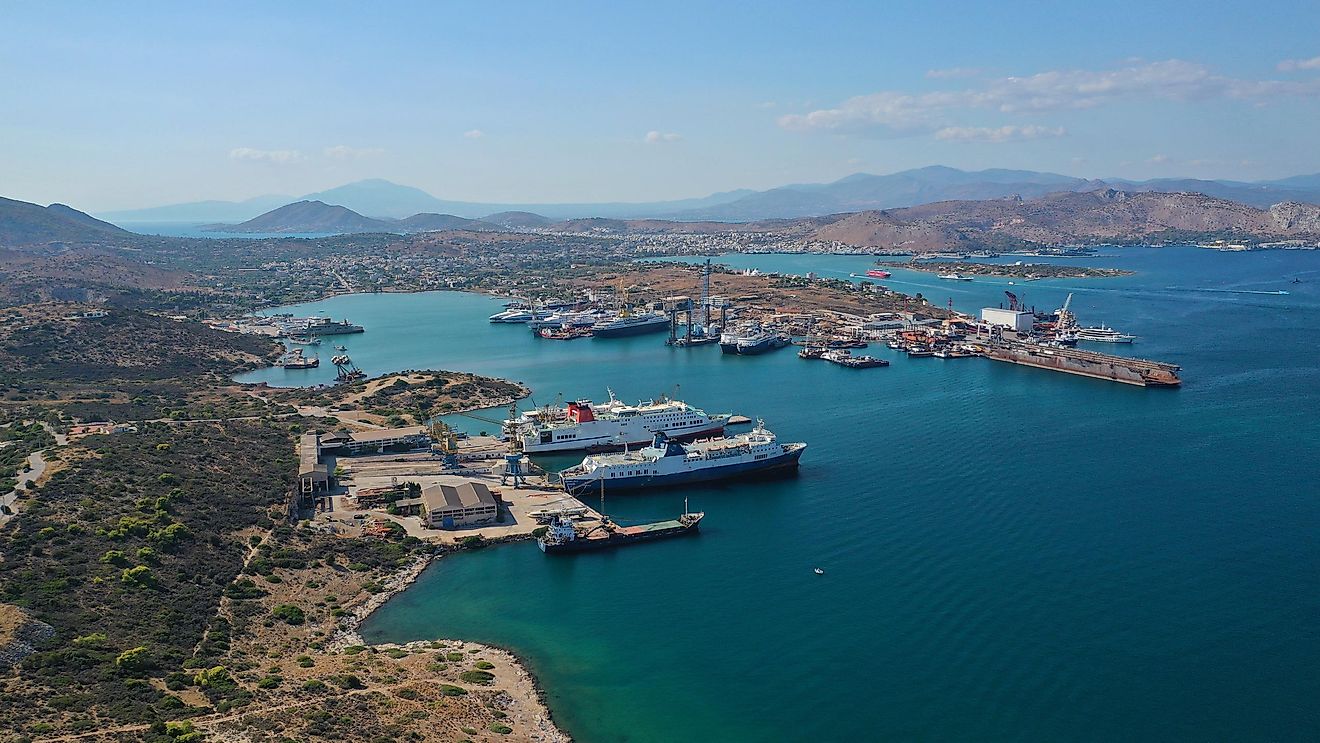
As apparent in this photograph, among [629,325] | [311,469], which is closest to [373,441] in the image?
[311,469]

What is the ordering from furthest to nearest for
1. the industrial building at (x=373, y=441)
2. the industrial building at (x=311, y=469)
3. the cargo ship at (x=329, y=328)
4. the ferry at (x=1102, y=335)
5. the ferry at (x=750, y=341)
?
the cargo ship at (x=329, y=328) < the ferry at (x=750, y=341) < the ferry at (x=1102, y=335) < the industrial building at (x=373, y=441) < the industrial building at (x=311, y=469)

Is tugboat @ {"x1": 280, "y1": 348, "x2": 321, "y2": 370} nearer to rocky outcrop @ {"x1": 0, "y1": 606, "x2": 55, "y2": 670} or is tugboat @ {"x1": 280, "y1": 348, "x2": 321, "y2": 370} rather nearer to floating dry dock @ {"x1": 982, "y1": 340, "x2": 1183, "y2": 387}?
rocky outcrop @ {"x1": 0, "y1": 606, "x2": 55, "y2": 670}

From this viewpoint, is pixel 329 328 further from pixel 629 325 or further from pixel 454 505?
pixel 454 505

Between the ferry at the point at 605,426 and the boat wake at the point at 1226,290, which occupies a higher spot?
the boat wake at the point at 1226,290

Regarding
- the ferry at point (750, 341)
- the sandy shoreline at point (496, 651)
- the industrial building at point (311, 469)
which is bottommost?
the sandy shoreline at point (496, 651)

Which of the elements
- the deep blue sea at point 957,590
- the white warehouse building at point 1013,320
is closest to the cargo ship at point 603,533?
the deep blue sea at point 957,590

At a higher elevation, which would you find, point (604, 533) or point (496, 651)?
point (604, 533)

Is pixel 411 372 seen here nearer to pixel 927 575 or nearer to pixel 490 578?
pixel 490 578

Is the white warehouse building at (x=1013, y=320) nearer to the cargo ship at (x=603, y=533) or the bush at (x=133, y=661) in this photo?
the cargo ship at (x=603, y=533)
